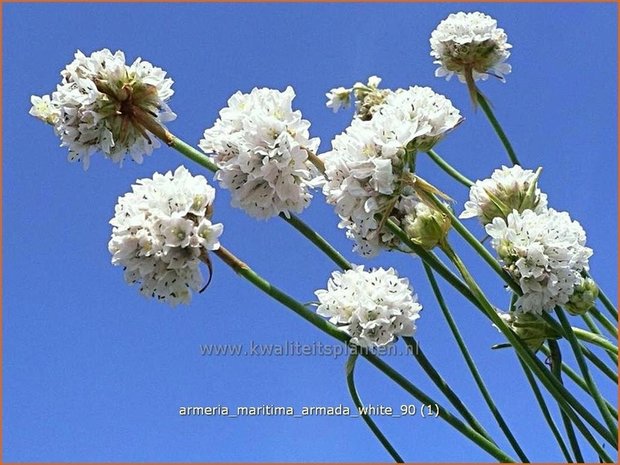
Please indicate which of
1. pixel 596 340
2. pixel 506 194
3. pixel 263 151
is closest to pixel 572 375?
pixel 596 340

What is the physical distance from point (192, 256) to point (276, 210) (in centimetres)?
19

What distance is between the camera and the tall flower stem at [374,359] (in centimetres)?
120

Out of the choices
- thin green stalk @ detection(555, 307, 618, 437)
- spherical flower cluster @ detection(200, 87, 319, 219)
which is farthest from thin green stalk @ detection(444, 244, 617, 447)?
spherical flower cluster @ detection(200, 87, 319, 219)

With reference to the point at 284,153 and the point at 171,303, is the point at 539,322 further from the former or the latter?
the point at 171,303

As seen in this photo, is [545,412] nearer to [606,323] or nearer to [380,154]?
[606,323]

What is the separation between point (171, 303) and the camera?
125cm

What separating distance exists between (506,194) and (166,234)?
0.73 meters

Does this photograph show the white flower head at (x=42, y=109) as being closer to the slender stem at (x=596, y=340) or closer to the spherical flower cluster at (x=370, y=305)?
the spherical flower cluster at (x=370, y=305)

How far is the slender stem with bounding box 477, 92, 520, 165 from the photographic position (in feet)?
6.60

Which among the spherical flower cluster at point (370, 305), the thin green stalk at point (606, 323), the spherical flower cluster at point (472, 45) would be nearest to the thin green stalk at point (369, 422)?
the spherical flower cluster at point (370, 305)

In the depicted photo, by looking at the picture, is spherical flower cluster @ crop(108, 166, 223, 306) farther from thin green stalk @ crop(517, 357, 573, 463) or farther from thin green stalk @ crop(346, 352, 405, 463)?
thin green stalk @ crop(517, 357, 573, 463)

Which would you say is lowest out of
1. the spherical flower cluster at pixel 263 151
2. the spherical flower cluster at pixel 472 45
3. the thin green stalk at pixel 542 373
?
the thin green stalk at pixel 542 373

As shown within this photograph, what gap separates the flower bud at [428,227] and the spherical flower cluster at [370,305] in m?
0.18

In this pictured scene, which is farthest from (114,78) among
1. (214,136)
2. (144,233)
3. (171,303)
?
(171,303)
